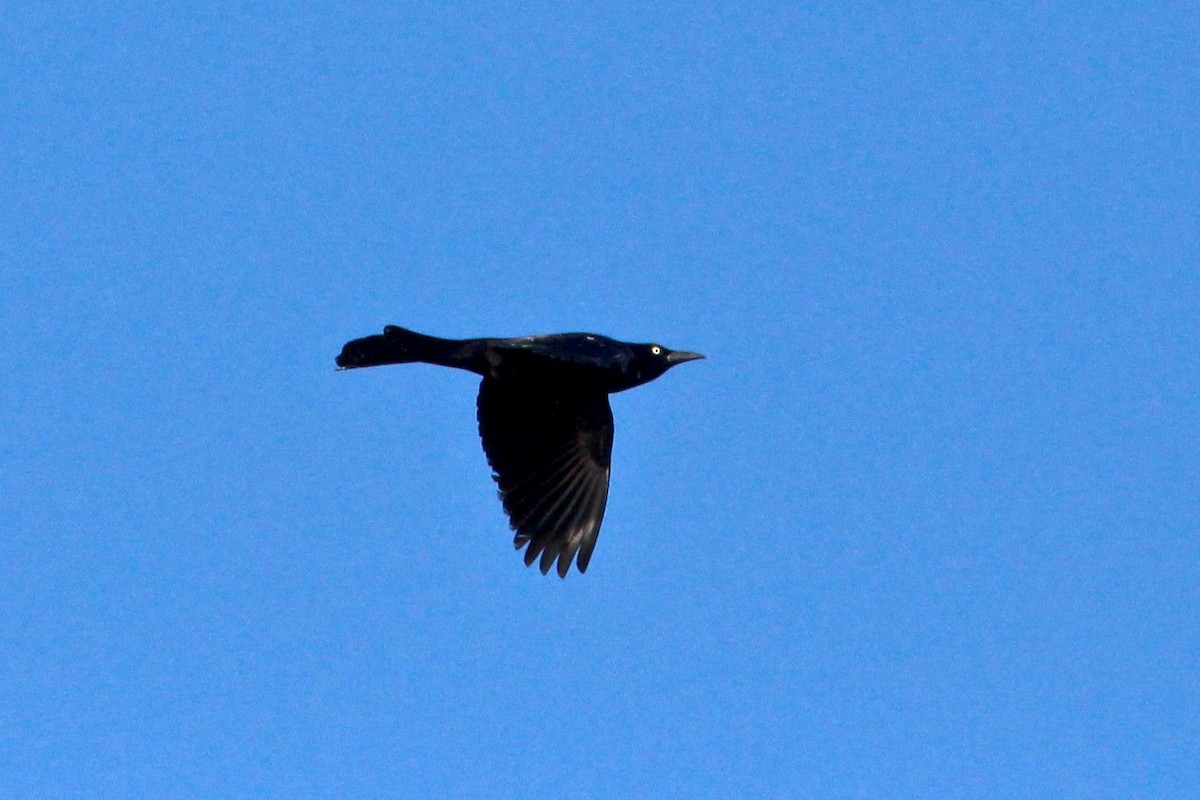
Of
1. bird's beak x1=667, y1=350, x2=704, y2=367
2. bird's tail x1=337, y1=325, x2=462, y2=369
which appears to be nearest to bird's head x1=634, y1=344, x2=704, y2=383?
bird's beak x1=667, y1=350, x2=704, y2=367

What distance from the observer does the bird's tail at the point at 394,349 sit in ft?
35.4

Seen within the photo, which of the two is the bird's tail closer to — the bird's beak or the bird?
the bird

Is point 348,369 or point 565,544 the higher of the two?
point 348,369

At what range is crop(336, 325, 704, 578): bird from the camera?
35.5ft

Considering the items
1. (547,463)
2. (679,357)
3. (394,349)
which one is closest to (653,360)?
(679,357)

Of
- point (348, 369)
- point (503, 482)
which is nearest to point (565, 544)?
point (503, 482)

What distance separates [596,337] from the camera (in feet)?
36.3

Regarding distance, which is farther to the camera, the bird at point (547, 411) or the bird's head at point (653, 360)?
the bird's head at point (653, 360)

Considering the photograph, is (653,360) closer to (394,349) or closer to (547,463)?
(547,463)

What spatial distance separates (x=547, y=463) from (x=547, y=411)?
0.40 metres

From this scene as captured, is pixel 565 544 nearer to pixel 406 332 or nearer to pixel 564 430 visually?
pixel 564 430

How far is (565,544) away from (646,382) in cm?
141

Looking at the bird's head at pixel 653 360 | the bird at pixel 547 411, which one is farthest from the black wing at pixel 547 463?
the bird's head at pixel 653 360

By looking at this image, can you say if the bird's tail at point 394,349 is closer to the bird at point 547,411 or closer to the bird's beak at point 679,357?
the bird at point 547,411
